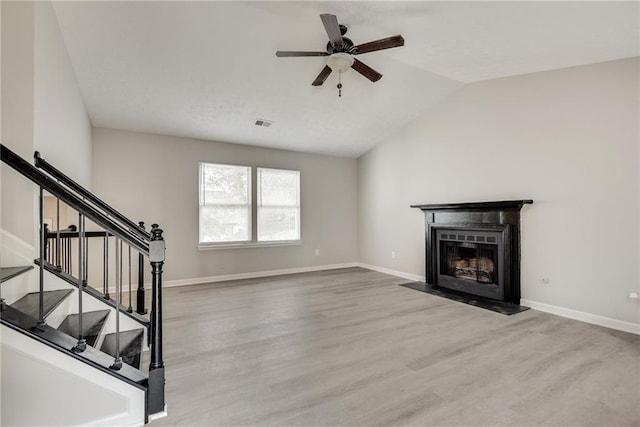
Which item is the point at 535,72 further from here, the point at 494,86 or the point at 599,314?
the point at 599,314

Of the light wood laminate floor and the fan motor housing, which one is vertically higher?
the fan motor housing

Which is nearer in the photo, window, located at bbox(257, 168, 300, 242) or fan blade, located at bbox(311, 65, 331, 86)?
fan blade, located at bbox(311, 65, 331, 86)

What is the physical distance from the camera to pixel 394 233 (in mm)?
5895

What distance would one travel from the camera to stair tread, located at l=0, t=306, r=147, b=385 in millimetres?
1429

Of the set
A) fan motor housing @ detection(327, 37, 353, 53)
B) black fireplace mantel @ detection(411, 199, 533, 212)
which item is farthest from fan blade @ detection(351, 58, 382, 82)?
black fireplace mantel @ detection(411, 199, 533, 212)

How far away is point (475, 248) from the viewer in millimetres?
4469

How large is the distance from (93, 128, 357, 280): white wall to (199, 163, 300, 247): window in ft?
0.48

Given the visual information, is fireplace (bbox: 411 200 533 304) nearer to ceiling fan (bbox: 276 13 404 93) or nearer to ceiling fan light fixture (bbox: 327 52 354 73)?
ceiling fan (bbox: 276 13 404 93)

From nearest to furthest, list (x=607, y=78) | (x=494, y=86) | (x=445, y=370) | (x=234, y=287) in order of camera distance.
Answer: (x=445, y=370)
(x=607, y=78)
(x=494, y=86)
(x=234, y=287)

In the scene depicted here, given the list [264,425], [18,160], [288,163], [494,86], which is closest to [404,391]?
[264,425]

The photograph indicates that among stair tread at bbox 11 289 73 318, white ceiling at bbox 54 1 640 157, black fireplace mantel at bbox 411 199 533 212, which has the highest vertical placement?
white ceiling at bbox 54 1 640 157

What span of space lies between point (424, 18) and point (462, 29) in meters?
0.44

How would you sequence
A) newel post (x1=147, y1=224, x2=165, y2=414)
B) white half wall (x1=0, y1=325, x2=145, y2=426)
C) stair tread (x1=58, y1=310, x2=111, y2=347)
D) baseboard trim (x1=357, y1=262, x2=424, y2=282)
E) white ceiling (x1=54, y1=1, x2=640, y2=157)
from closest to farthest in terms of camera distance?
white half wall (x1=0, y1=325, x2=145, y2=426) < newel post (x1=147, y1=224, x2=165, y2=414) < stair tread (x1=58, y1=310, x2=111, y2=347) < white ceiling (x1=54, y1=1, x2=640, y2=157) < baseboard trim (x1=357, y1=262, x2=424, y2=282)

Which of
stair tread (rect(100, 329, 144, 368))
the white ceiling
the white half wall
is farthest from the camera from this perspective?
the white ceiling
